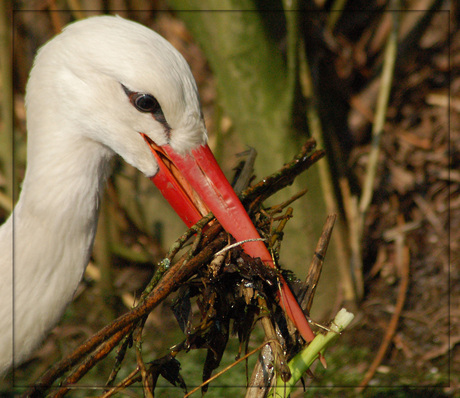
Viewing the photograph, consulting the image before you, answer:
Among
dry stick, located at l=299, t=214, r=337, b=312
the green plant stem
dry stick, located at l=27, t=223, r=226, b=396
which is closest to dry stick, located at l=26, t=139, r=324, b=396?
dry stick, located at l=27, t=223, r=226, b=396

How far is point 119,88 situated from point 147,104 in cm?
8

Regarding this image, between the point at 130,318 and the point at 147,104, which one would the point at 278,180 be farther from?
the point at 130,318

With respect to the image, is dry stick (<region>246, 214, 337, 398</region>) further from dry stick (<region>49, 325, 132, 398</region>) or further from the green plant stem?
dry stick (<region>49, 325, 132, 398</region>)

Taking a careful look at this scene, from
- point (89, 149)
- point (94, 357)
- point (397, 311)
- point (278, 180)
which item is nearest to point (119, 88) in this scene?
point (89, 149)

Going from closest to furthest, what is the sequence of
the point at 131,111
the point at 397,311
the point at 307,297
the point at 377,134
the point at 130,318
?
the point at 130,318 < the point at 307,297 < the point at 131,111 < the point at 377,134 < the point at 397,311

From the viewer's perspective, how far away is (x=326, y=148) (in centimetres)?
234

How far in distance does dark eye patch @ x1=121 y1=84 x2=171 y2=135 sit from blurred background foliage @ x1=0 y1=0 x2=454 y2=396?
2.60 ft

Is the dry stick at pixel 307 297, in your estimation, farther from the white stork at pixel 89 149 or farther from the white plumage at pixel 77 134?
the white plumage at pixel 77 134

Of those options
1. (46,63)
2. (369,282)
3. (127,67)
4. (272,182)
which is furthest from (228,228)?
(369,282)

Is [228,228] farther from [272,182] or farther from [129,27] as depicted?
[129,27]

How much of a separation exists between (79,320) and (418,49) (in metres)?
2.48

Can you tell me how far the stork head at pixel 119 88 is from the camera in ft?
3.96

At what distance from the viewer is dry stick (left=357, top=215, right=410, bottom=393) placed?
7.07 ft

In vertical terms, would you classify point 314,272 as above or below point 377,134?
below
